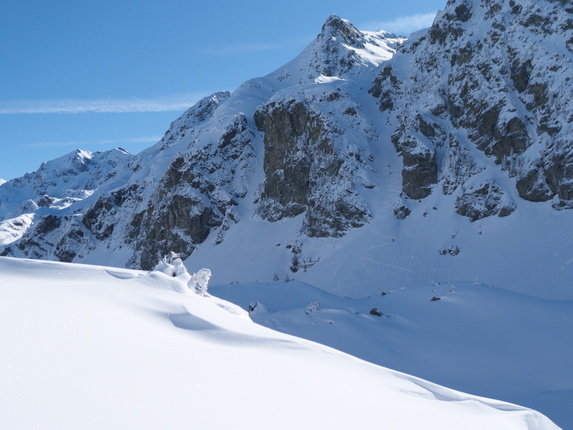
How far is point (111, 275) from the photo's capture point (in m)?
6.95

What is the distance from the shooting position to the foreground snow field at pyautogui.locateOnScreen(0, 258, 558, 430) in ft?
8.87

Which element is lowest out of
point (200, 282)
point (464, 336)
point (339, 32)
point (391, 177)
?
point (464, 336)

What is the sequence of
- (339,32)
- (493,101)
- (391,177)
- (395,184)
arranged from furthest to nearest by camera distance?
(339,32) → (391,177) → (395,184) → (493,101)

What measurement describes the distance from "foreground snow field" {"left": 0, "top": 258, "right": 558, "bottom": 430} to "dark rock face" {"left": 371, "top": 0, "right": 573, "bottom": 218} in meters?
43.1

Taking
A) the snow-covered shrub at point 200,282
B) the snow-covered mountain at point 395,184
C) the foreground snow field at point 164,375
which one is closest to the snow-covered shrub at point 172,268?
the snow-covered shrub at point 200,282

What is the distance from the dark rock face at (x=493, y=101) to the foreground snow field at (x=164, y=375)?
4307cm

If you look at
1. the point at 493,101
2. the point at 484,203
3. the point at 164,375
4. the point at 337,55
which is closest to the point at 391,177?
the point at 484,203

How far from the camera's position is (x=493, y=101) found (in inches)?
1962

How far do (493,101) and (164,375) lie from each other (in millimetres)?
55249

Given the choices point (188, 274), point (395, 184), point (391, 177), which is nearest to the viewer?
point (188, 274)

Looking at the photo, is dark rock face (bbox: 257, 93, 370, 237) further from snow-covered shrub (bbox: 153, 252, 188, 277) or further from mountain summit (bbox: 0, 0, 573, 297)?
snow-covered shrub (bbox: 153, 252, 188, 277)

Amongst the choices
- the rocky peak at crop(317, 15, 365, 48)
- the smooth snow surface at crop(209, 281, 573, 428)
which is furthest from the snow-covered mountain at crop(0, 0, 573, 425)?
the rocky peak at crop(317, 15, 365, 48)

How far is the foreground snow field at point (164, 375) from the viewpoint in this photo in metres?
2.70

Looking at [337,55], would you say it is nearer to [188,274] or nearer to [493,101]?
[493,101]
